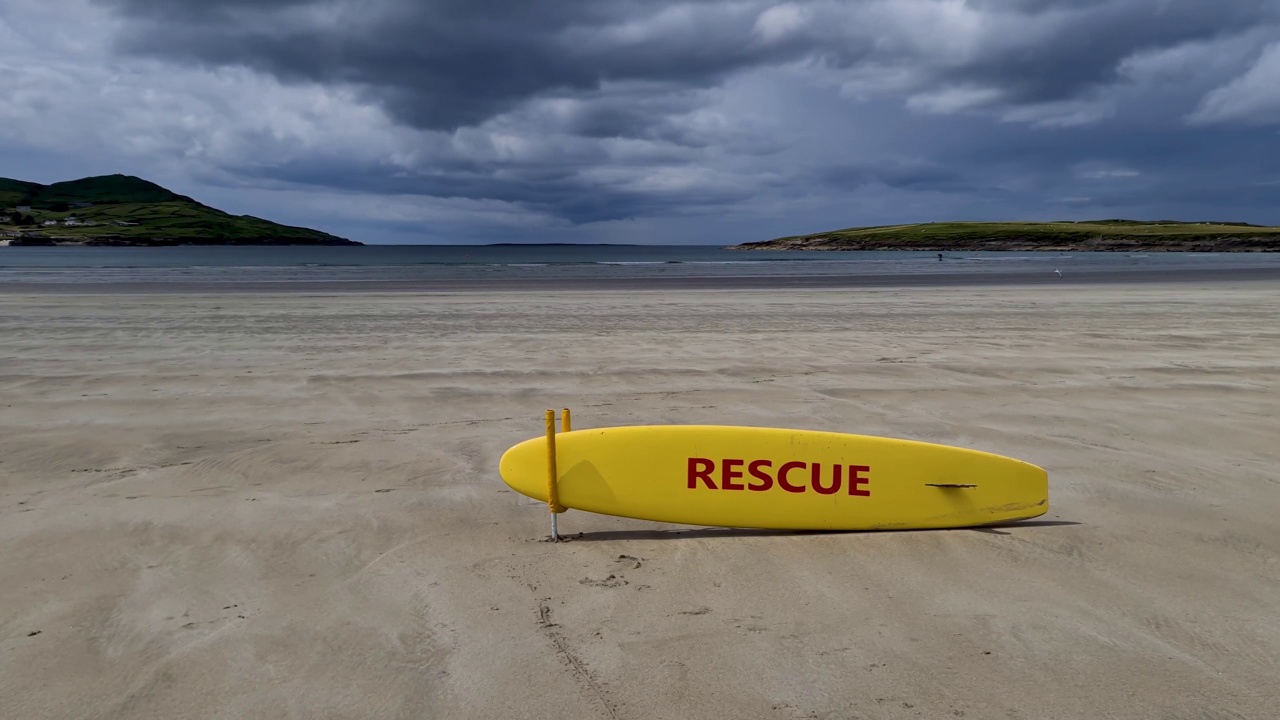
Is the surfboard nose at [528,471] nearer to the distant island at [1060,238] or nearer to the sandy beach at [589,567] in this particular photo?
the sandy beach at [589,567]

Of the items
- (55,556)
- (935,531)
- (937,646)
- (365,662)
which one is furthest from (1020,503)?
(55,556)

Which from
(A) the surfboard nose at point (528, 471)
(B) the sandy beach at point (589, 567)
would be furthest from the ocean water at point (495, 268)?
(A) the surfboard nose at point (528, 471)

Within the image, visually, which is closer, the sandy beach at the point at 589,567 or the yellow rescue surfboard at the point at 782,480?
the sandy beach at the point at 589,567

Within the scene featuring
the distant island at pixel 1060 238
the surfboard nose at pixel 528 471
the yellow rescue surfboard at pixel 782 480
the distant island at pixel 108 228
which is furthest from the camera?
the distant island at pixel 108 228

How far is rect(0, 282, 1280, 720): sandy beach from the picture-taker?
300cm

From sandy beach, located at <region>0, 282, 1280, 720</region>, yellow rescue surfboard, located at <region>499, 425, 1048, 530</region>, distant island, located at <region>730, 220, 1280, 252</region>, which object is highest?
distant island, located at <region>730, 220, 1280, 252</region>

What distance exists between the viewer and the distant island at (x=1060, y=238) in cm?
10562

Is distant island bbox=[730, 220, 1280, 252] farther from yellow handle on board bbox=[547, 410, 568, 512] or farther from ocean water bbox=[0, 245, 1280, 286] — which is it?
yellow handle on board bbox=[547, 410, 568, 512]

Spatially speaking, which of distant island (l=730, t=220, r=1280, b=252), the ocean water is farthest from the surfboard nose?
distant island (l=730, t=220, r=1280, b=252)

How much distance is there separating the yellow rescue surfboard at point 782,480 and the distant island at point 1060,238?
381 ft

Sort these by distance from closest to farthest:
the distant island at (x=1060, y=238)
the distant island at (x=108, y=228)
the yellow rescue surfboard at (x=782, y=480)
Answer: the yellow rescue surfboard at (x=782, y=480), the distant island at (x=1060, y=238), the distant island at (x=108, y=228)

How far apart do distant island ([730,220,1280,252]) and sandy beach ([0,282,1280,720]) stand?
4485 inches

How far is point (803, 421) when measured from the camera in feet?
24.6

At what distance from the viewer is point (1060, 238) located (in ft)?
409
